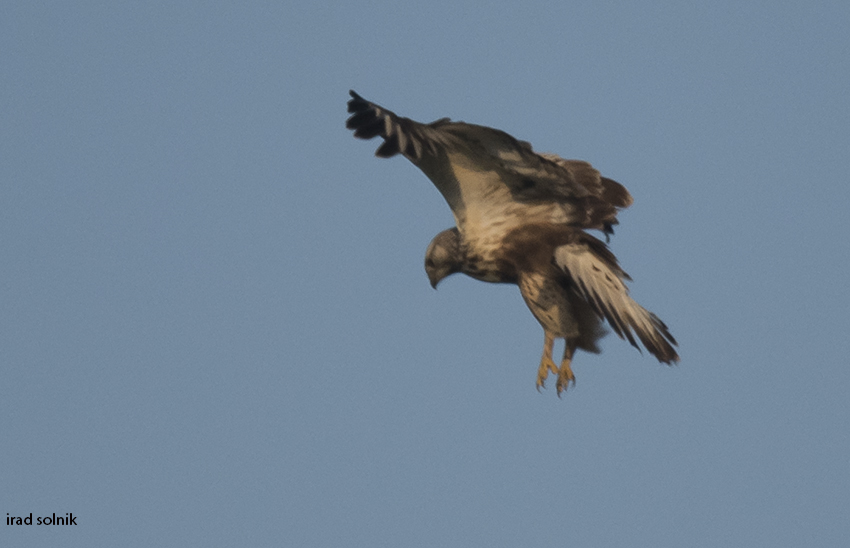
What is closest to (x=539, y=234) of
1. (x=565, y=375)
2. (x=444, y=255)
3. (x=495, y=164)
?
(x=495, y=164)

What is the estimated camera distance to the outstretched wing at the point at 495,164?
7.53m

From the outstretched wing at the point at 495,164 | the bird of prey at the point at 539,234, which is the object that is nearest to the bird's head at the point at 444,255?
the bird of prey at the point at 539,234

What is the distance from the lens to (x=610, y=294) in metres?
8.16

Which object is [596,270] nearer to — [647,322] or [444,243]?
[647,322]

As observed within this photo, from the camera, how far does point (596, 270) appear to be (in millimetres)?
8273

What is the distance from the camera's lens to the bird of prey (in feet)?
26.4

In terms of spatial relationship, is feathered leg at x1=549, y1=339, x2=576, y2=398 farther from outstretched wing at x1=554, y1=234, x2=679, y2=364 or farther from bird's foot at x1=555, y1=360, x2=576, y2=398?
outstretched wing at x1=554, y1=234, x2=679, y2=364

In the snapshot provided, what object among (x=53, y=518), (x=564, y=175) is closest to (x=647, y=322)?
(x=564, y=175)

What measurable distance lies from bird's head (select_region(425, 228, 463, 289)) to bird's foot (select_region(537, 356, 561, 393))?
83cm

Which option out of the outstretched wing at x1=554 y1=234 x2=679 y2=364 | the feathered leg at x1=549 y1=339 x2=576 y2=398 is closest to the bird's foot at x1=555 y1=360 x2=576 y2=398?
the feathered leg at x1=549 y1=339 x2=576 y2=398

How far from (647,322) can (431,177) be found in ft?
5.36

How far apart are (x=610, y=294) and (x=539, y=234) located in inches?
24.0

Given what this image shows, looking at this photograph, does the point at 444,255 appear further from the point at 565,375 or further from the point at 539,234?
the point at 565,375

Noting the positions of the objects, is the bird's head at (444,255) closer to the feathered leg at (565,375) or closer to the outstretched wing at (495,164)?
the outstretched wing at (495,164)
